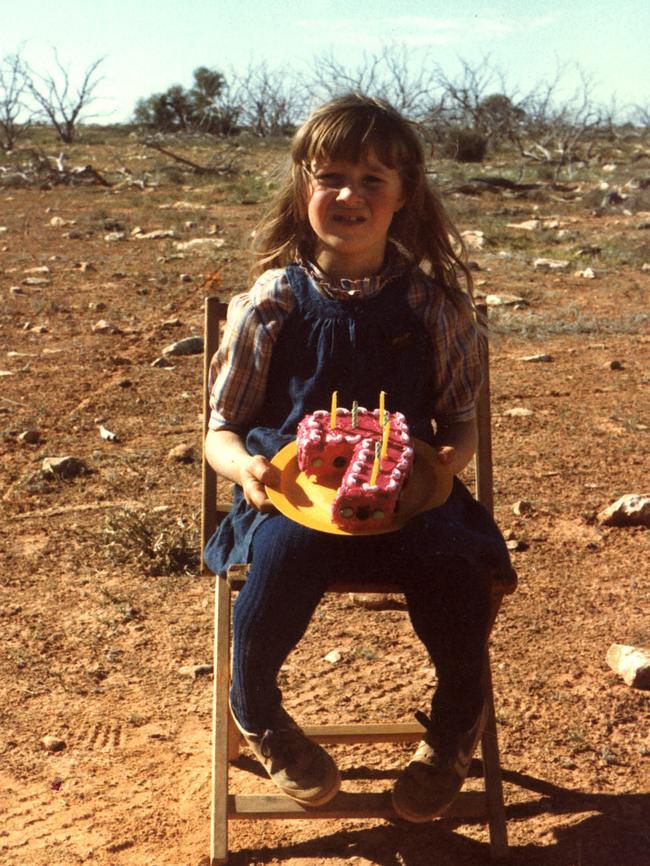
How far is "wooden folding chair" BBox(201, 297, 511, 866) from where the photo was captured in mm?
2541

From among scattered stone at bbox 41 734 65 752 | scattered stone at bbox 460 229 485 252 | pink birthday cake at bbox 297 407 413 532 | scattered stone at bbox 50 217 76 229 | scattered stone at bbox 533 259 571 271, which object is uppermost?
pink birthday cake at bbox 297 407 413 532

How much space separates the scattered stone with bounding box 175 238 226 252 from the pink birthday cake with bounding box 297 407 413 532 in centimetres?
986

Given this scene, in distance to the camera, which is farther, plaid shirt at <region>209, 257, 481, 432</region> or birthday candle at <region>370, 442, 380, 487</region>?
plaid shirt at <region>209, 257, 481, 432</region>

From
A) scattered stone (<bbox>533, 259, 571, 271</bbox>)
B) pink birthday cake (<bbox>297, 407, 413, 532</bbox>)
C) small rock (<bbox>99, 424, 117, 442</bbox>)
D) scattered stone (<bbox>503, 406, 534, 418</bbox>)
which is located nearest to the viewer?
pink birthday cake (<bbox>297, 407, 413, 532</bbox>)

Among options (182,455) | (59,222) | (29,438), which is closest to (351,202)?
(182,455)

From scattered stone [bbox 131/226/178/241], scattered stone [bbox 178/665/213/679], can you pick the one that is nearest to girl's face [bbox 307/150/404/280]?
scattered stone [bbox 178/665/213/679]

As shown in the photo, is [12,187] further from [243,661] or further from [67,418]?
[243,661]

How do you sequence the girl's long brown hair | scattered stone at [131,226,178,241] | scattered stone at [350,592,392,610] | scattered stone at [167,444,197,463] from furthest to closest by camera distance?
scattered stone at [131,226,178,241], scattered stone at [167,444,197,463], scattered stone at [350,592,392,610], the girl's long brown hair

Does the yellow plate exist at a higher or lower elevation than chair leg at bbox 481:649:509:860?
higher

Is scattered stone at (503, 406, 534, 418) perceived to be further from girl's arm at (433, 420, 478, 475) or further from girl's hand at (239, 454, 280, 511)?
girl's hand at (239, 454, 280, 511)

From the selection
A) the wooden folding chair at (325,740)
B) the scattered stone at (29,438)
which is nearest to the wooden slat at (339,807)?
the wooden folding chair at (325,740)

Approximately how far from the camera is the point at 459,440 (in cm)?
271

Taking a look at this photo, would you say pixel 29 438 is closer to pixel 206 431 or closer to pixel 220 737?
pixel 206 431

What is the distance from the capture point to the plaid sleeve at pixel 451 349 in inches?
107
